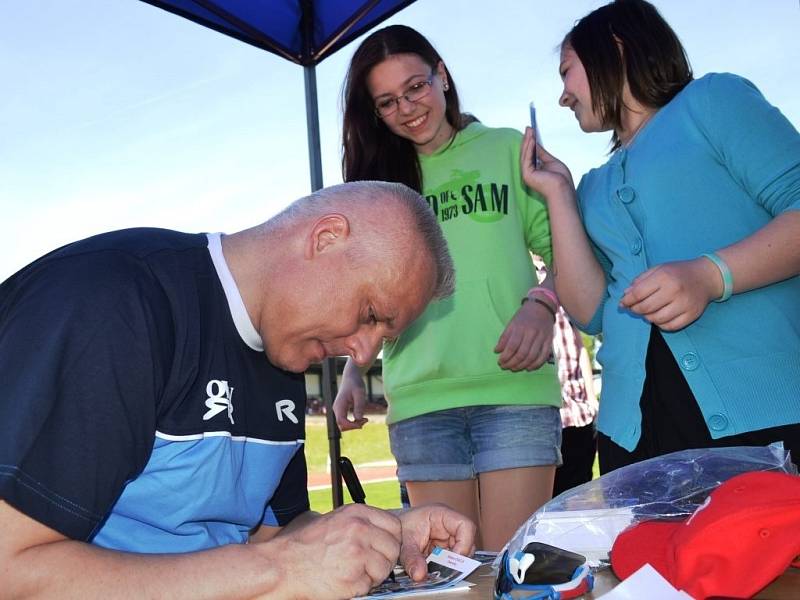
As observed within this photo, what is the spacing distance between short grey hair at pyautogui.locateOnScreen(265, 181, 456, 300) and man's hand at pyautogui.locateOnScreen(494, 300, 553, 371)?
1.86 ft

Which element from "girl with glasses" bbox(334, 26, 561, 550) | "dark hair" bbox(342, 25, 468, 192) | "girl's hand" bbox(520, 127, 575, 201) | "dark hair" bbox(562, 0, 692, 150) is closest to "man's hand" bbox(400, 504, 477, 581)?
"girl with glasses" bbox(334, 26, 561, 550)

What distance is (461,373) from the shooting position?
2.04 meters

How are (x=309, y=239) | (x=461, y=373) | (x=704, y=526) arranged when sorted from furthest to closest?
(x=461, y=373) → (x=309, y=239) → (x=704, y=526)

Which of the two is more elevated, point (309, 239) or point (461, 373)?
point (309, 239)

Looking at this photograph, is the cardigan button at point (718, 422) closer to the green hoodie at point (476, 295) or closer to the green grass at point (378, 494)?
the green hoodie at point (476, 295)

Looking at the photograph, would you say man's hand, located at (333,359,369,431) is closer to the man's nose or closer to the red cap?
the man's nose

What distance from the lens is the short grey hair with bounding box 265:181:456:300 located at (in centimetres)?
136

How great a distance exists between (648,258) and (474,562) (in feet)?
2.22

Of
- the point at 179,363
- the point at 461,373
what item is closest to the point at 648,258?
the point at 461,373

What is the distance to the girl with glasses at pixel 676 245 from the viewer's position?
137 cm

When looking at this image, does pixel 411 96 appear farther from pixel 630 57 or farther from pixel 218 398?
pixel 218 398

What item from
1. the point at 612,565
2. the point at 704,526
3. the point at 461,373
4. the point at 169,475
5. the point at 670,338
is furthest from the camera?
the point at 461,373

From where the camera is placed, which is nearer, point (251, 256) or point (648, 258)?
point (251, 256)

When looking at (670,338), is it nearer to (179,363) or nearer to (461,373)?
(461,373)
